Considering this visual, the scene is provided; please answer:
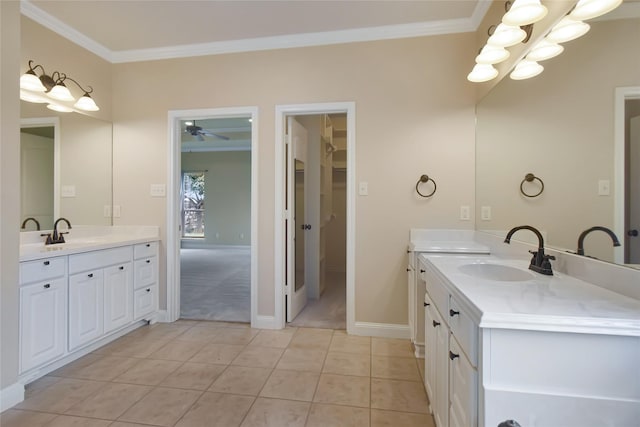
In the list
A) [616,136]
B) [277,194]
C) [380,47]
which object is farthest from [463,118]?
[277,194]

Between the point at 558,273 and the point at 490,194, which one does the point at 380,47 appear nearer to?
the point at 490,194

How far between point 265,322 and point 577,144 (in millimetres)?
2630

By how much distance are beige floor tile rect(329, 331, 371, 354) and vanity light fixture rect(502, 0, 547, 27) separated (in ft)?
7.78

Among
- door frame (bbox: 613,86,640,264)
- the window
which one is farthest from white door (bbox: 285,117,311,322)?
the window

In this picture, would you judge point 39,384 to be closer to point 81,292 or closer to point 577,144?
point 81,292

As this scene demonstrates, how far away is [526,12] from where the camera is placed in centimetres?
157

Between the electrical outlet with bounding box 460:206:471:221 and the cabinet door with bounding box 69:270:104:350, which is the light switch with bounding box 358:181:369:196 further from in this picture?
the cabinet door with bounding box 69:270:104:350

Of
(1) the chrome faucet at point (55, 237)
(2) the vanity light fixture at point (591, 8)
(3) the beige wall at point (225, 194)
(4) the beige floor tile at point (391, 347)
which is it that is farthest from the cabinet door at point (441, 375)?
(3) the beige wall at point (225, 194)

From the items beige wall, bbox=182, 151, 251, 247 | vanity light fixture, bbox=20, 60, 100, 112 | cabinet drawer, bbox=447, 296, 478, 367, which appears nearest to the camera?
cabinet drawer, bbox=447, 296, 478, 367

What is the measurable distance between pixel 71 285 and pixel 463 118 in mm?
3315

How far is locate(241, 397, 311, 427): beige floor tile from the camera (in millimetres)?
1600

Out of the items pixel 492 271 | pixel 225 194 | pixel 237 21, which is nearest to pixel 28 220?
pixel 237 21

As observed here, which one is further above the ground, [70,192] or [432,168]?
[432,168]

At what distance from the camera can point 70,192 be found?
2.79 metres
